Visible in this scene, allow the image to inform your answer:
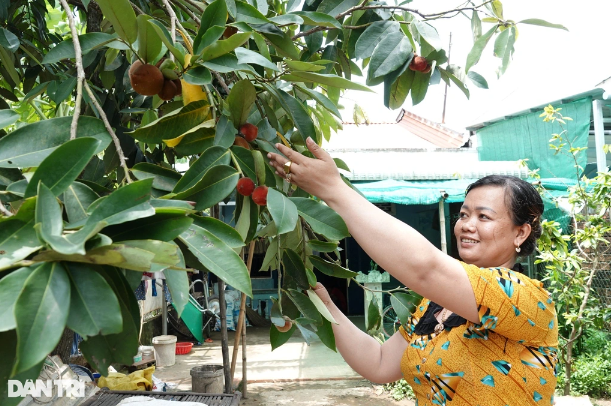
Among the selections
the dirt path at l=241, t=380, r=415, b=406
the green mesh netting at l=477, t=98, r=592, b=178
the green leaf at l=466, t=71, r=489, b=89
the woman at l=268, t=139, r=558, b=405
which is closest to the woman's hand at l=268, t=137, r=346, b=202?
the woman at l=268, t=139, r=558, b=405

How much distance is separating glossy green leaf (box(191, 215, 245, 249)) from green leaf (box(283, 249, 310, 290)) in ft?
1.19

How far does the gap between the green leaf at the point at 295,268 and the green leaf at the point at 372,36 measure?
44 centimetres

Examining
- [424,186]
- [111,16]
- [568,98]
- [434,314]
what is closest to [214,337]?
[424,186]

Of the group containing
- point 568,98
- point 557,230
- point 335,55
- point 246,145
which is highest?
point 568,98

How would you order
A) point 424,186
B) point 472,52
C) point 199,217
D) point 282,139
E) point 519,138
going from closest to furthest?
point 199,217 → point 282,139 → point 472,52 → point 424,186 → point 519,138

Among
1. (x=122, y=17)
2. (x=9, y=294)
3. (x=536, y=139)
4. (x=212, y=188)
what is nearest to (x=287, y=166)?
(x=212, y=188)

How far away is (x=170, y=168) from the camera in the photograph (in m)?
0.87

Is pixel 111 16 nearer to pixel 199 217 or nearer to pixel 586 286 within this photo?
pixel 199 217

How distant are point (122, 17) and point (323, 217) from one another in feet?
1.40

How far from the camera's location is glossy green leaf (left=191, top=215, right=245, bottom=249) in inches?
23.5

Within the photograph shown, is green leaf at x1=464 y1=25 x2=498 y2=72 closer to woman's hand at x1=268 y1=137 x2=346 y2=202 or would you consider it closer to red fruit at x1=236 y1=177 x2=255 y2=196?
woman's hand at x1=268 y1=137 x2=346 y2=202

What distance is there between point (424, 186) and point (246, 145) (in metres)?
4.77

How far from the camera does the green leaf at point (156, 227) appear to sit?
1.58ft

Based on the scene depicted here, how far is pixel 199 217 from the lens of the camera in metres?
0.60
